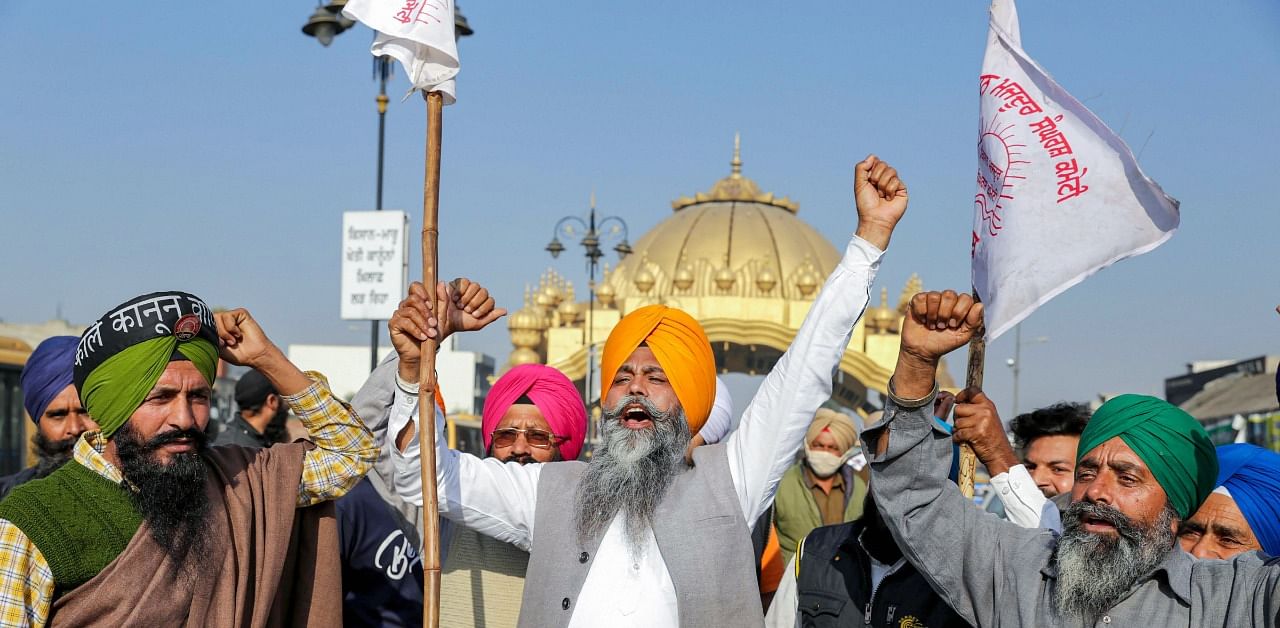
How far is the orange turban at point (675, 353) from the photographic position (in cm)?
348

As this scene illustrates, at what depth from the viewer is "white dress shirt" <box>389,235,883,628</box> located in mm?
3096

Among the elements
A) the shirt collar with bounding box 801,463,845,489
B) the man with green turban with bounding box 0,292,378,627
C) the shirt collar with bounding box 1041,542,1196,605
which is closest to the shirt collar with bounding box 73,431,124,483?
the man with green turban with bounding box 0,292,378,627

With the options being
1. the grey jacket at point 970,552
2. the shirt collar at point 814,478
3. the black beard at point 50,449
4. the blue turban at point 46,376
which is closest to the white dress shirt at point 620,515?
the grey jacket at point 970,552

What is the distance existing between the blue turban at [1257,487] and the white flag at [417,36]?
2.38 metres

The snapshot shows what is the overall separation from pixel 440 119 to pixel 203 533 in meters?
1.30

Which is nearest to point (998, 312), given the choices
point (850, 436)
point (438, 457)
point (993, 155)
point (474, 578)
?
point (993, 155)

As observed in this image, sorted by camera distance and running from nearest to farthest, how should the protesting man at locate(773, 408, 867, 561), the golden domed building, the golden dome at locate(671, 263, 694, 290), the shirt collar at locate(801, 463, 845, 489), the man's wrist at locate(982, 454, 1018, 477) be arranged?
the man's wrist at locate(982, 454, 1018, 477), the protesting man at locate(773, 408, 867, 561), the shirt collar at locate(801, 463, 845, 489), the golden domed building, the golden dome at locate(671, 263, 694, 290)

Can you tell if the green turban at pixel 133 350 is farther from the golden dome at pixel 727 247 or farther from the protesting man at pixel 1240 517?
the golden dome at pixel 727 247

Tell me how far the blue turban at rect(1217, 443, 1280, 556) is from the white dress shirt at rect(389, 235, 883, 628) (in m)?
1.16

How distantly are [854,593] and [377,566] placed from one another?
157cm

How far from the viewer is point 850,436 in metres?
6.97

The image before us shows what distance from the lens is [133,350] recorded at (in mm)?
2832

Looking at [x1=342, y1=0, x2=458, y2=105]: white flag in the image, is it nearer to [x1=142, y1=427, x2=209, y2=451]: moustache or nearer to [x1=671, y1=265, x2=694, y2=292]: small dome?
[x1=142, y1=427, x2=209, y2=451]: moustache

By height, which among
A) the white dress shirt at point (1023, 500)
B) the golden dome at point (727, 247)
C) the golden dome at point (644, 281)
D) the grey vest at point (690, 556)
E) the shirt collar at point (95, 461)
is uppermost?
the golden dome at point (727, 247)
